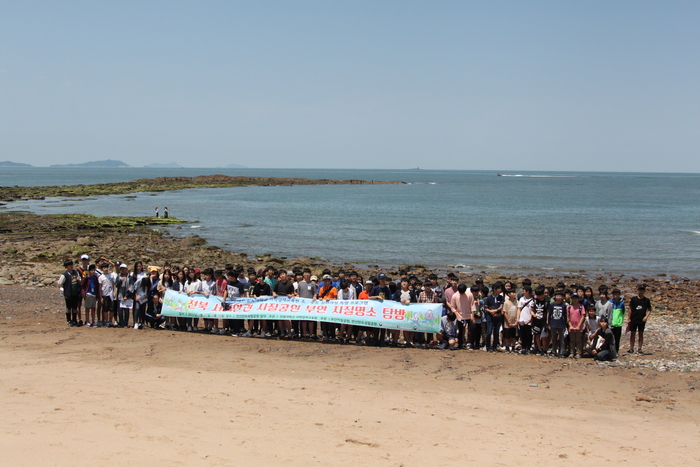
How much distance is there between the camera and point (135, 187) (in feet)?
346

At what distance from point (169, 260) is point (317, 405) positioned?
22.4 m

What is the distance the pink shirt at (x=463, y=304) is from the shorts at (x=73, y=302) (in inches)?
370

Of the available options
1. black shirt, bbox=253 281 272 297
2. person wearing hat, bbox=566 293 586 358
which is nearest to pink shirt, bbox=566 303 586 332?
person wearing hat, bbox=566 293 586 358

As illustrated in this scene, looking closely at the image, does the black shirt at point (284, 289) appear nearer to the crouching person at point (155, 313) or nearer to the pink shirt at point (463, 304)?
the crouching person at point (155, 313)

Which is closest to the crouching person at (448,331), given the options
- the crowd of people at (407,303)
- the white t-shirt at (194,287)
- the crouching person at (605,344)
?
the crowd of people at (407,303)

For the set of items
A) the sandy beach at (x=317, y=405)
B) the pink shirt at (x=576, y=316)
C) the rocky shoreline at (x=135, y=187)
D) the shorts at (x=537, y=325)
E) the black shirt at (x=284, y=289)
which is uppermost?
the rocky shoreline at (x=135, y=187)

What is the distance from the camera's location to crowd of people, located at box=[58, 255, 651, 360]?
12.1m

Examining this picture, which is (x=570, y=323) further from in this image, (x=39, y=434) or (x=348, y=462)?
(x=39, y=434)

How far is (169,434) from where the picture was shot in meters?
7.33

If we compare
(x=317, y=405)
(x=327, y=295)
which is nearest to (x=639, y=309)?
(x=327, y=295)

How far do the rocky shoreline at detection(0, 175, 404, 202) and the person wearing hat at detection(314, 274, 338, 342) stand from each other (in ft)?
233

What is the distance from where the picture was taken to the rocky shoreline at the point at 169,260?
47.6 ft

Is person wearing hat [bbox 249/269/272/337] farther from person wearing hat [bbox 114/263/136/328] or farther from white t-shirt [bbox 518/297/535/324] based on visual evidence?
white t-shirt [bbox 518/297/535/324]

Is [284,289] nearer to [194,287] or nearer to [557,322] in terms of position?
[194,287]
